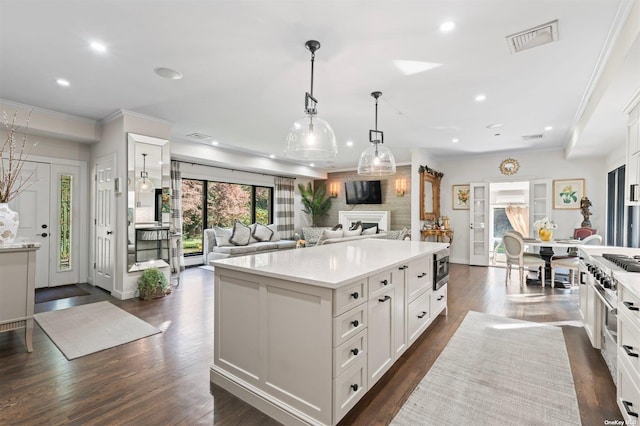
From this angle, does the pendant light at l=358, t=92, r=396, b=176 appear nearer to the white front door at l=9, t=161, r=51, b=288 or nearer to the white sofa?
the white sofa

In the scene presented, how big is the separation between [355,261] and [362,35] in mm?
1764

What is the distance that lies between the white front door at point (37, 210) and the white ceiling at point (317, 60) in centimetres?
124

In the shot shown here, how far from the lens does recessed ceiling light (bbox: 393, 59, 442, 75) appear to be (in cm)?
284

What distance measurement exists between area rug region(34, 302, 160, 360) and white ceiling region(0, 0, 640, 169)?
8.64ft

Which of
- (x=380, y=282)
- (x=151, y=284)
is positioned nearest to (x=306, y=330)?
(x=380, y=282)

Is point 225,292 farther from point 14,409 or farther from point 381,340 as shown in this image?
point 14,409

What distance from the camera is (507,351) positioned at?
2775 millimetres

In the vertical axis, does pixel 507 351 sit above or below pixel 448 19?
below

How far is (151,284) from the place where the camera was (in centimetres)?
431

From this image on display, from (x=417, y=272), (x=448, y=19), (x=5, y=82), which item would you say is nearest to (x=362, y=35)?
(x=448, y=19)

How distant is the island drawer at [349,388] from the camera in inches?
65.5

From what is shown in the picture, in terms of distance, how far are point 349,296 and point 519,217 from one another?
8.17 m

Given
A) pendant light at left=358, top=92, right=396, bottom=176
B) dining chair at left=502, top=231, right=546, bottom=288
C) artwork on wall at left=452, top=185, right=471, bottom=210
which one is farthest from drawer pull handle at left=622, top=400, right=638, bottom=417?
artwork on wall at left=452, top=185, right=471, bottom=210

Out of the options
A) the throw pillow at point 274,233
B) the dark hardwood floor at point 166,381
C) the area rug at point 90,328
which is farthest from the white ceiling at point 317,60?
the throw pillow at point 274,233
